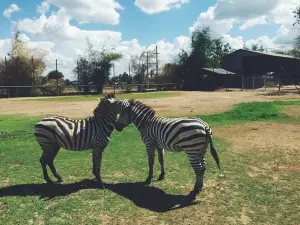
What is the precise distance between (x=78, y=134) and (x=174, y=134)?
2.23 meters

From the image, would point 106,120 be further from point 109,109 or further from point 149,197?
point 149,197

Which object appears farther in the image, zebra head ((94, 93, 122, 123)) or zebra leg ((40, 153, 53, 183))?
zebra head ((94, 93, 122, 123))

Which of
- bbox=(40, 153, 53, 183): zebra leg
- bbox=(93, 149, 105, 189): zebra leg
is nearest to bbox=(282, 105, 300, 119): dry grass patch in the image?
bbox=(93, 149, 105, 189): zebra leg

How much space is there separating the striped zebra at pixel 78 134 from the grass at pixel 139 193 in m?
0.68

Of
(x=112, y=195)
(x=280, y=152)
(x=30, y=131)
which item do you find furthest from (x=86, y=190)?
(x=30, y=131)

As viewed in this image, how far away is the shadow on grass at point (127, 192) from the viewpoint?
6.84 meters

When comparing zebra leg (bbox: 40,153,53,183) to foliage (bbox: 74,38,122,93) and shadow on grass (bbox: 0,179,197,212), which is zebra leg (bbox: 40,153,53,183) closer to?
shadow on grass (bbox: 0,179,197,212)

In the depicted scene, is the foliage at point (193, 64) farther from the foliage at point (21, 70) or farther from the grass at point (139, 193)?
the grass at point (139, 193)

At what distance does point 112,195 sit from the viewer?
7.17 metres

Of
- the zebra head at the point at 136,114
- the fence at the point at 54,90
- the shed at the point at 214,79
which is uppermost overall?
the shed at the point at 214,79

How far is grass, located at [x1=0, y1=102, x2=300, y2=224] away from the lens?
6207mm

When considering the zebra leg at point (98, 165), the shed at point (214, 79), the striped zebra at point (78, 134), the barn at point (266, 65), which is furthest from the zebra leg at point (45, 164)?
the barn at point (266, 65)

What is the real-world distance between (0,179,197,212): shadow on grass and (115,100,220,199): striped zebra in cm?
41

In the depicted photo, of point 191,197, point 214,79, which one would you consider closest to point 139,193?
point 191,197
